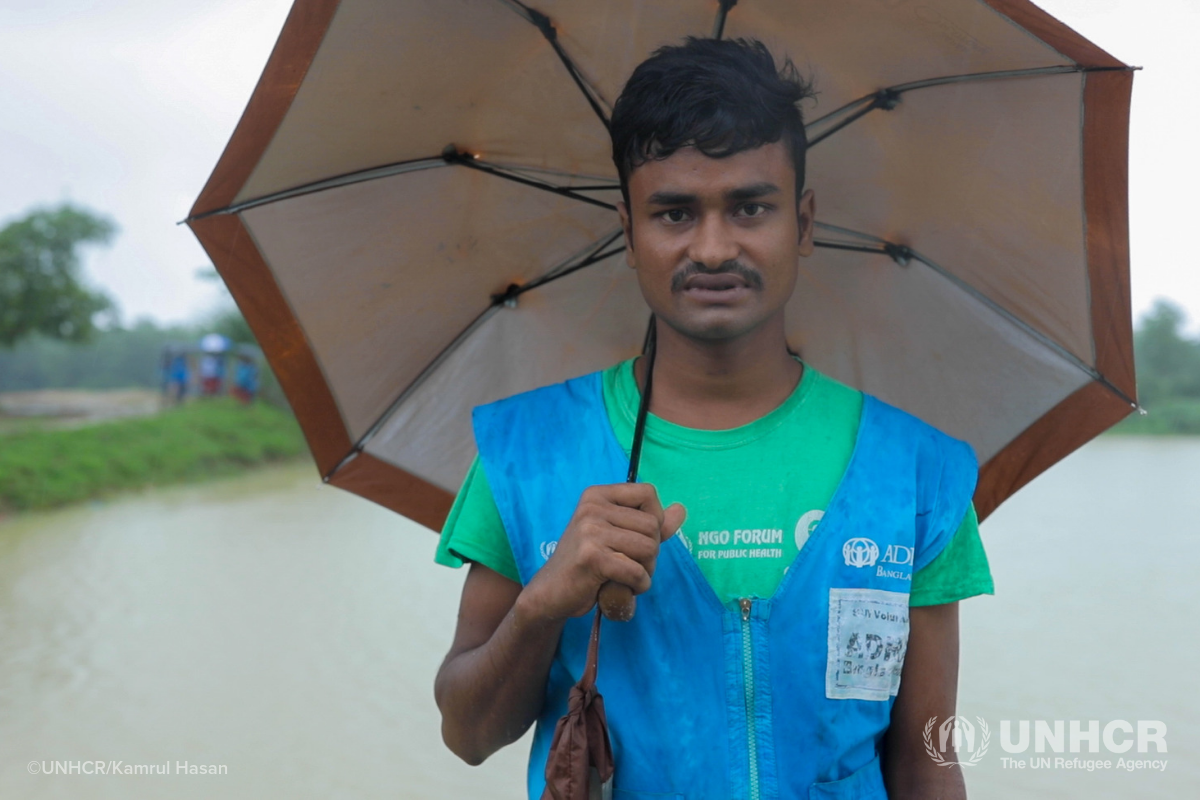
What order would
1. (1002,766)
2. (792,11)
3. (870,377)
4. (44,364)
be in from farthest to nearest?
(44,364) < (1002,766) < (870,377) < (792,11)

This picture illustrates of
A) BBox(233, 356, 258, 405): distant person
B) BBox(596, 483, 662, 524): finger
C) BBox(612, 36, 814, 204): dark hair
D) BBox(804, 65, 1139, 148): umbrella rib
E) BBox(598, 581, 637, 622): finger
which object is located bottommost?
BBox(598, 581, 637, 622): finger

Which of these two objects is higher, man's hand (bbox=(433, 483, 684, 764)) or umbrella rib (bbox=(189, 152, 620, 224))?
umbrella rib (bbox=(189, 152, 620, 224))

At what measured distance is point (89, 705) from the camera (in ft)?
19.6

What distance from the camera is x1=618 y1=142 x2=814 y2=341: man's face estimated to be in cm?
137

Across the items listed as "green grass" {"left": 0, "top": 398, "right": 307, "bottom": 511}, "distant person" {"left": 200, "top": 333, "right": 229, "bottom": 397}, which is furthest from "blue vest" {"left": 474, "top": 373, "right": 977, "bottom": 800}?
"distant person" {"left": 200, "top": 333, "right": 229, "bottom": 397}

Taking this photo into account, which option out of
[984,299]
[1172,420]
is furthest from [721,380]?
[1172,420]

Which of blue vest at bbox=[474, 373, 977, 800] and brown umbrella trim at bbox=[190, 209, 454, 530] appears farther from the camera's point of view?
brown umbrella trim at bbox=[190, 209, 454, 530]

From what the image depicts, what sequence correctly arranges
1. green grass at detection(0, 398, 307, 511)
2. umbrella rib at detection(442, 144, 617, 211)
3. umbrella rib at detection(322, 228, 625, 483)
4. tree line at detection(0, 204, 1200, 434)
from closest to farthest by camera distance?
umbrella rib at detection(442, 144, 617, 211)
umbrella rib at detection(322, 228, 625, 483)
green grass at detection(0, 398, 307, 511)
tree line at detection(0, 204, 1200, 434)

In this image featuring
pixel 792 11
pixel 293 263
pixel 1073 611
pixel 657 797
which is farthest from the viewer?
pixel 1073 611

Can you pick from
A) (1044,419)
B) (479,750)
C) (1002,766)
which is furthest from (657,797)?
(1002,766)

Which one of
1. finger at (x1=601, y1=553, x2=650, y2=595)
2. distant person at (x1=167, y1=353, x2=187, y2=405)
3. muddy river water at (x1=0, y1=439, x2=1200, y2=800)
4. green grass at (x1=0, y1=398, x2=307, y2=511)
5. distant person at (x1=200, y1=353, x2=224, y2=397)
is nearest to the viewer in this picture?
finger at (x1=601, y1=553, x2=650, y2=595)

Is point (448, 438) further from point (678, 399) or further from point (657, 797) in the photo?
point (657, 797)

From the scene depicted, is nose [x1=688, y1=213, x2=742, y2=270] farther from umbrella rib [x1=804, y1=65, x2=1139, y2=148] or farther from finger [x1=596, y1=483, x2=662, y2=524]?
umbrella rib [x1=804, y1=65, x2=1139, y2=148]

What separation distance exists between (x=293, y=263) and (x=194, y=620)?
21.6 feet
